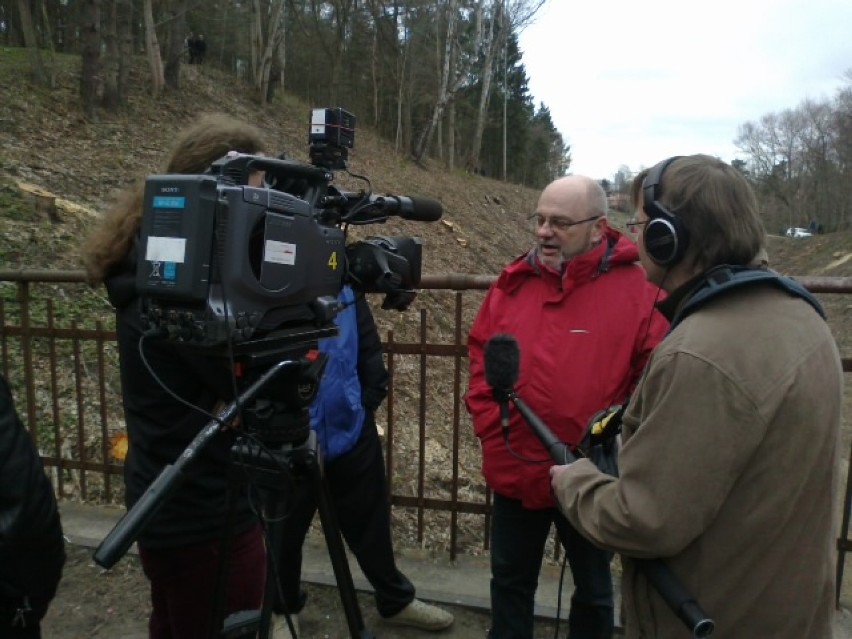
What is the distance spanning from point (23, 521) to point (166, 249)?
2.65ft

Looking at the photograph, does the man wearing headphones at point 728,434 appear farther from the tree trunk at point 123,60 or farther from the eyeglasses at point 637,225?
the tree trunk at point 123,60

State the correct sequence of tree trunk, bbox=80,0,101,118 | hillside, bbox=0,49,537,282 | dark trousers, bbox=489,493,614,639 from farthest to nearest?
tree trunk, bbox=80,0,101,118, hillside, bbox=0,49,537,282, dark trousers, bbox=489,493,614,639

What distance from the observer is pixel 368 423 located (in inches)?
110

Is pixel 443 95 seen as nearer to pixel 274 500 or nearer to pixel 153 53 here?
pixel 153 53

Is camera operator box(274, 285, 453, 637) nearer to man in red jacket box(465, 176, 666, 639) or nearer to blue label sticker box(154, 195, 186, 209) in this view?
man in red jacket box(465, 176, 666, 639)

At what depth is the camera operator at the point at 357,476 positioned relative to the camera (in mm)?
2631

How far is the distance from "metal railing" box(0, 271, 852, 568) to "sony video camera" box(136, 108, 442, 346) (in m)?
1.38

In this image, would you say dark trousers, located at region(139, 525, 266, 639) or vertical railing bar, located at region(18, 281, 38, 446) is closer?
dark trousers, located at region(139, 525, 266, 639)

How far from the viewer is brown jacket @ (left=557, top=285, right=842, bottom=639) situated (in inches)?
53.1

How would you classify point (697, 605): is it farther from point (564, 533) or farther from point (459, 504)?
point (459, 504)

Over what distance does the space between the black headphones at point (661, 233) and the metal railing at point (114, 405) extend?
1.37 meters

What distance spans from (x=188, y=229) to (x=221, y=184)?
0.11 meters

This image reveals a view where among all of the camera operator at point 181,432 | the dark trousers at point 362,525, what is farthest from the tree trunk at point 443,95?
the camera operator at point 181,432

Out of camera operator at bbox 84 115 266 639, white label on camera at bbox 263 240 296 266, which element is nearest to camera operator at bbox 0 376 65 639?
camera operator at bbox 84 115 266 639
